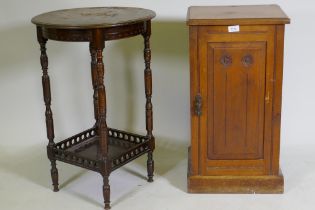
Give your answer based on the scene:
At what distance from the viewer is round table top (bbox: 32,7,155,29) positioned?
8.87ft

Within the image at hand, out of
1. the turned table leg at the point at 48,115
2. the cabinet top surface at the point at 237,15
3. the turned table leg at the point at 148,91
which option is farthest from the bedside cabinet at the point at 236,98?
the turned table leg at the point at 48,115

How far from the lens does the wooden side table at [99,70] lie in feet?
8.98

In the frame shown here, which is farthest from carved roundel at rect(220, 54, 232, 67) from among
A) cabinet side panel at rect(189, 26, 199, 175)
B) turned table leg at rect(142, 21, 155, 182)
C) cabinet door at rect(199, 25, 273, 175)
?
turned table leg at rect(142, 21, 155, 182)

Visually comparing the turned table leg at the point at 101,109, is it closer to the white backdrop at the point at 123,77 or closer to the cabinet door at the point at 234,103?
Answer: the cabinet door at the point at 234,103

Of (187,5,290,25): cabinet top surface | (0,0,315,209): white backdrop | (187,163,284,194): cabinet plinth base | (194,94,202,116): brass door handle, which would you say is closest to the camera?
(187,5,290,25): cabinet top surface

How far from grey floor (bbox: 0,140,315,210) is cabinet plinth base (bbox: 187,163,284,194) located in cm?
4

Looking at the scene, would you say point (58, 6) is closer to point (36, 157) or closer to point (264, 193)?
point (36, 157)

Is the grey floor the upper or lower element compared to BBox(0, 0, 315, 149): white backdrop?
lower

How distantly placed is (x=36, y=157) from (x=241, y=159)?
153 centimetres

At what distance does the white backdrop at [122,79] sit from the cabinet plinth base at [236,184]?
0.72 m

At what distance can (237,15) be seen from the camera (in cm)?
298

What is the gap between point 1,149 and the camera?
398 centimetres

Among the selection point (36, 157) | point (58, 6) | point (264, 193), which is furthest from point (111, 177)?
point (58, 6)

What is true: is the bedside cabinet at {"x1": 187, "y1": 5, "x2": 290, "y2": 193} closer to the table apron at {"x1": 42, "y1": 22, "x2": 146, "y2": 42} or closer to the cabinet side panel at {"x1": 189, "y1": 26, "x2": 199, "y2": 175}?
the cabinet side panel at {"x1": 189, "y1": 26, "x2": 199, "y2": 175}
